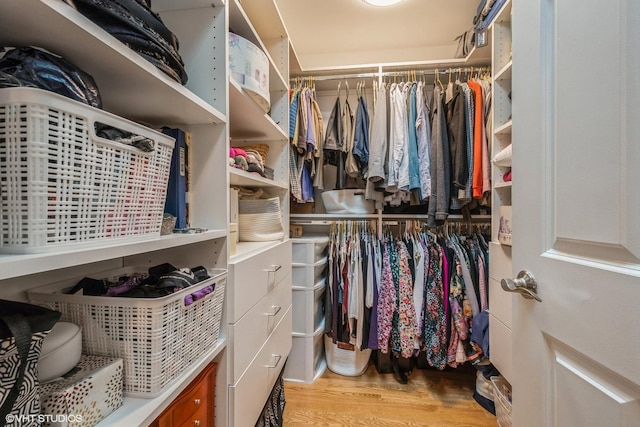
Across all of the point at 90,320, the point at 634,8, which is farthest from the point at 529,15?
the point at 90,320

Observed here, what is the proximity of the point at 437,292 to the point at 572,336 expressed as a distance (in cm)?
120

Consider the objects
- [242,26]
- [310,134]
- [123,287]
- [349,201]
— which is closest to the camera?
[123,287]

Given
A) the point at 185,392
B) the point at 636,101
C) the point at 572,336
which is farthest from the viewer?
the point at 185,392

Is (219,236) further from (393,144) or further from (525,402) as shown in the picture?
(393,144)

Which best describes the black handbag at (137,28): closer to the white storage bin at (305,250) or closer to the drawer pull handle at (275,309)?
the drawer pull handle at (275,309)

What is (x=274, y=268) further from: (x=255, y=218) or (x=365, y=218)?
(x=365, y=218)

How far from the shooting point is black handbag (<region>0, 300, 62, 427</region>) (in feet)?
1.21

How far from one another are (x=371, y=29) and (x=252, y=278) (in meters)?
1.84

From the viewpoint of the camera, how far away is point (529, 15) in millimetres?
711

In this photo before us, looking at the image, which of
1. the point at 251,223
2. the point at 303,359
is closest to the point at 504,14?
the point at 251,223

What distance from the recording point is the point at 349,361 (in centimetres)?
194

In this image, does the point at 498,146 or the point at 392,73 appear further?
the point at 392,73

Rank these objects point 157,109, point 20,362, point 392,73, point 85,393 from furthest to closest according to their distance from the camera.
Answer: point 392,73
point 157,109
point 85,393
point 20,362

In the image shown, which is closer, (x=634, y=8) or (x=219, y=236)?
(x=634, y=8)
